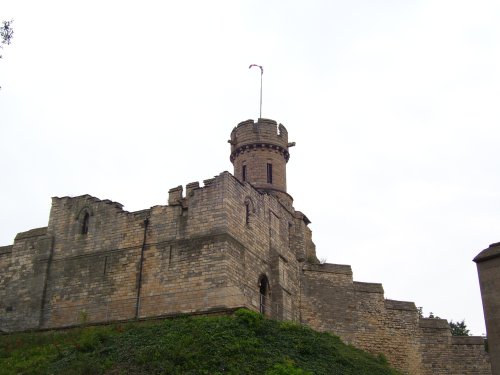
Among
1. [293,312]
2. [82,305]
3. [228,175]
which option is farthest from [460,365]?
[82,305]

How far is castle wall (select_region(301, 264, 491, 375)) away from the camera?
30031mm

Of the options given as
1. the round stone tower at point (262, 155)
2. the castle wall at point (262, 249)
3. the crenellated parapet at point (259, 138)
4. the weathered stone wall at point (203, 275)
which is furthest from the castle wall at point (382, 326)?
the crenellated parapet at point (259, 138)

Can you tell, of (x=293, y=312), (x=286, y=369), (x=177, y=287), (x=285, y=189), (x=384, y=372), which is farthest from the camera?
(x=285, y=189)

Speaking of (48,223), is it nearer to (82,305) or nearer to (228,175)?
(82,305)

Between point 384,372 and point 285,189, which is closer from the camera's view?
point 384,372

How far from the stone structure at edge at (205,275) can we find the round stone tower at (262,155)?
428mm

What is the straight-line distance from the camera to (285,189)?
34.2 m

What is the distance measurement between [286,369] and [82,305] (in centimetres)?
1045

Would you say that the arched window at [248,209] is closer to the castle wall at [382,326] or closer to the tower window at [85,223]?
the castle wall at [382,326]

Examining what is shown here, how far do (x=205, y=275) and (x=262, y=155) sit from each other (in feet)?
33.7

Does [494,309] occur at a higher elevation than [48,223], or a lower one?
lower

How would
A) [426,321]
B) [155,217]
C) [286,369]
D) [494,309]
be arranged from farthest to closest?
[426,321]
[155,217]
[286,369]
[494,309]

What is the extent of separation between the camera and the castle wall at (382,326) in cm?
3003

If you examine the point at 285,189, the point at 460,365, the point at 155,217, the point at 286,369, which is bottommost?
the point at 286,369
